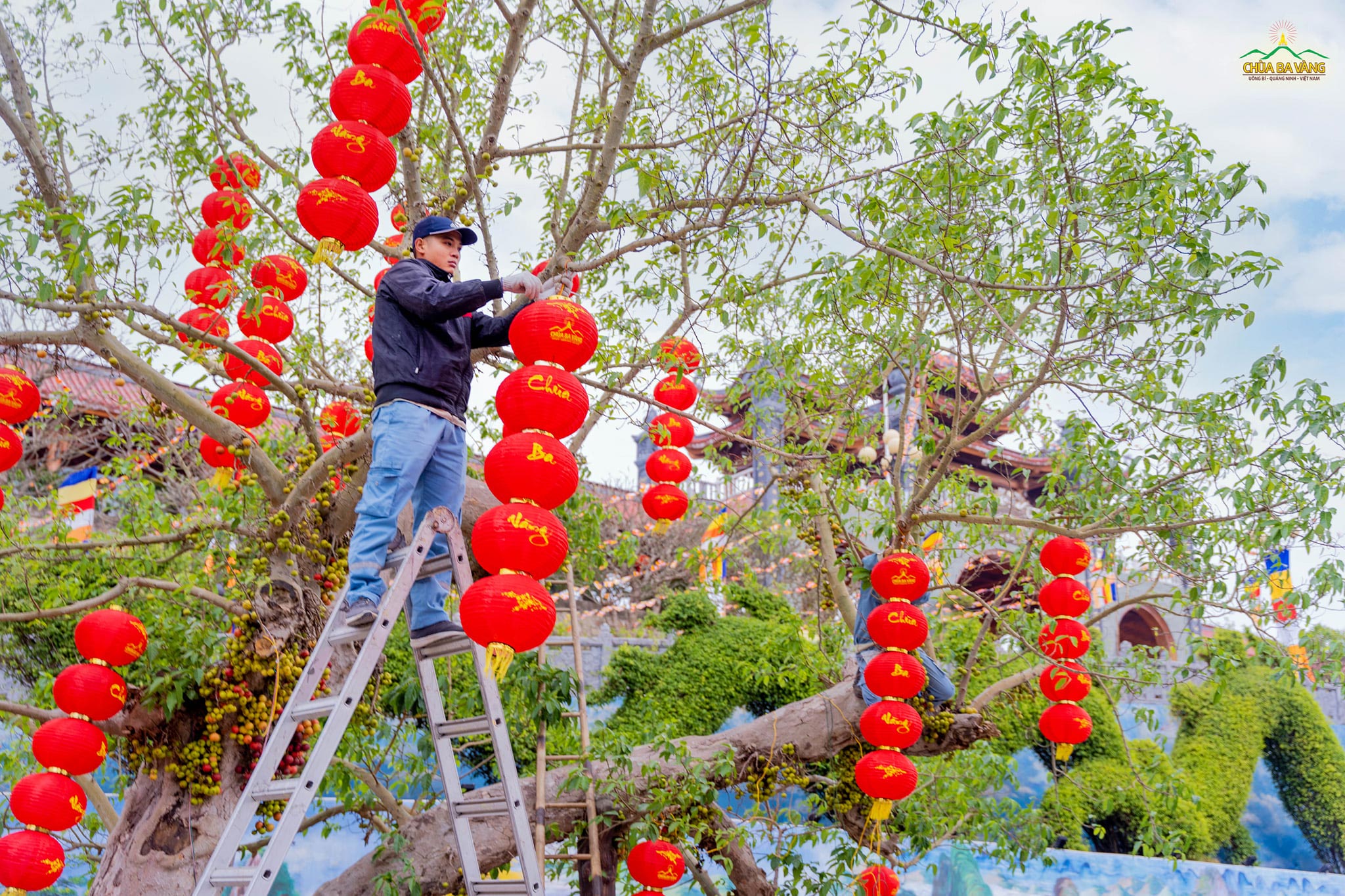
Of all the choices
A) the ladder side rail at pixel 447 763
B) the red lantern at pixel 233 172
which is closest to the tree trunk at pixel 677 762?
the ladder side rail at pixel 447 763

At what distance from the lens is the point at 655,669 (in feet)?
30.6

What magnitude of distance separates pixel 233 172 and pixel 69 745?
232 cm

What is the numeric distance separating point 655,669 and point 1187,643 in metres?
5.47

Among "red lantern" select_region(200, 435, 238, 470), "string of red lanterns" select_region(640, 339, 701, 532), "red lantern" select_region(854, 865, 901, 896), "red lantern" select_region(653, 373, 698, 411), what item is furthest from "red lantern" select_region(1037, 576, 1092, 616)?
"red lantern" select_region(200, 435, 238, 470)

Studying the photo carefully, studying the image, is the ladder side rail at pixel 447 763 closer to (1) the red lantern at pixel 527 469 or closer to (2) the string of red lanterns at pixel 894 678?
(1) the red lantern at pixel 527 469

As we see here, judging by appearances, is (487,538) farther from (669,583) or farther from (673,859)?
(669,583)

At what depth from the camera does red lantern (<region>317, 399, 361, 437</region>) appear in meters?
4.53

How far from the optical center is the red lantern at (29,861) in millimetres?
3547

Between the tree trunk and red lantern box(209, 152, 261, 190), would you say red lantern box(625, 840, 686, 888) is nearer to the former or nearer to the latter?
the tree trunk

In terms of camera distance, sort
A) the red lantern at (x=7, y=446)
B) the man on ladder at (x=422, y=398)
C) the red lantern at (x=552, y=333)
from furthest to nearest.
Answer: the red lantern at (x=7, y=446) → the man on ladder at (x=422, y=398) → the red lantern at (x=552, y=333)

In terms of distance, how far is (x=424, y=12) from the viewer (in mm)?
3344

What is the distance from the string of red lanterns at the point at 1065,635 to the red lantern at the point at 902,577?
2.27 feet

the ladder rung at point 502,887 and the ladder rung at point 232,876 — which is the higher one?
the ladder rung at point 232,876

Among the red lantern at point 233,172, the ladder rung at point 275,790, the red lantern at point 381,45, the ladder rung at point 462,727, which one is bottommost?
the ladder rung at point 275,790
